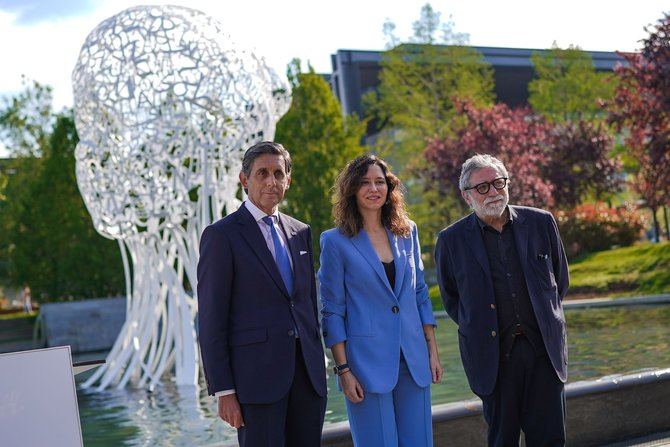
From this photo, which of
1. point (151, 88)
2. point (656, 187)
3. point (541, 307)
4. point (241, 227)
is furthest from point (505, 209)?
point (656, 187)

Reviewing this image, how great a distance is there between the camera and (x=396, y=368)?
3875 millimetres

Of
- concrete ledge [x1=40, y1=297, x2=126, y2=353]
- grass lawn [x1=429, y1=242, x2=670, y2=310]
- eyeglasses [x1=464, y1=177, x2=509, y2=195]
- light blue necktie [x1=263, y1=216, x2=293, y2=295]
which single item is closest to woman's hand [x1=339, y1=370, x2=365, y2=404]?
light blue necktie [x1=263, y1=216, x2=293, y2=295]

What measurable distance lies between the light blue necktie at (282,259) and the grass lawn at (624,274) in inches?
596

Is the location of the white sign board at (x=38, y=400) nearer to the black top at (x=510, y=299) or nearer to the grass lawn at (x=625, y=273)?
Result: the black top at (x=510, y=299)

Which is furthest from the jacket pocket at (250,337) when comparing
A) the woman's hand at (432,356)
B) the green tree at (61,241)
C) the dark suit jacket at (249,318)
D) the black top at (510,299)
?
the green tree at (61,241)

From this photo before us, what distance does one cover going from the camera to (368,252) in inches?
157

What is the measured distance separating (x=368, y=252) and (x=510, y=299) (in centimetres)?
66

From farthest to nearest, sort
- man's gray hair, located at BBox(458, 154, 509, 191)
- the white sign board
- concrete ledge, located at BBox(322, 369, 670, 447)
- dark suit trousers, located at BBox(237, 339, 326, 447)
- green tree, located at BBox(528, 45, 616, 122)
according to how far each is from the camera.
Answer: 1. green tree, located at BBox(528, 45, 616, 122)
2. concrete ledge, located at BBox(322, 369, 670, 447)
3. man's gray hair, located at BBox(458, 154, 509, 191)
4. dark suit trousers, located at BBox(237, 339, 326, 447)
5. the white sign board

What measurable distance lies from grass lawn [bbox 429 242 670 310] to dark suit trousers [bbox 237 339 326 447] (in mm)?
15181

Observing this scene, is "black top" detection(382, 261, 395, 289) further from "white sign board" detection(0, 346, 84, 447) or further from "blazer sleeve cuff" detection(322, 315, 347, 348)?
"white sign board" detection(0, 346, 84, 447)

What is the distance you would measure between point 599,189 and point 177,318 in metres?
20.4

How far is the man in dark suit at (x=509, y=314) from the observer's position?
4008mm

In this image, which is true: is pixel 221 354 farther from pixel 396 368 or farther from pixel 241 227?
pixel 396 368

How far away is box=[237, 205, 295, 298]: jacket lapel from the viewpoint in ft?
12.0
